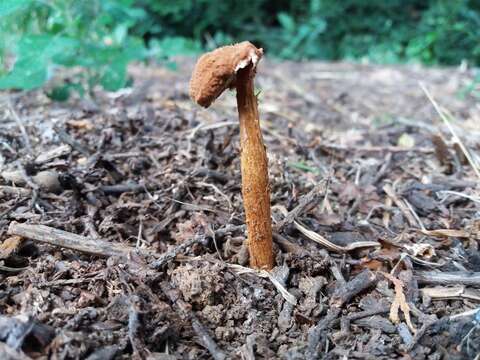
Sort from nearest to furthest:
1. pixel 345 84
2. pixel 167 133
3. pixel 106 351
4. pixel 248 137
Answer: pixel 106 351 < pixel 248 137 < pixel 167 133 < pixel 345 84

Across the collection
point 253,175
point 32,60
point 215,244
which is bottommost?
point 215,244

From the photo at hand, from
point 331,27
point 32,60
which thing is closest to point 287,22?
point 331,27

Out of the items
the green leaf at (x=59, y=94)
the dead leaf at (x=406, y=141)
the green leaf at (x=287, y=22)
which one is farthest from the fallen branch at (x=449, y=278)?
the green leaf at (x=287, y=22)

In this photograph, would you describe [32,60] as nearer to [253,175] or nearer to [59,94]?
[59,94]

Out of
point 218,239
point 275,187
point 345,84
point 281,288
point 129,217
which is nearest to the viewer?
point 281,288

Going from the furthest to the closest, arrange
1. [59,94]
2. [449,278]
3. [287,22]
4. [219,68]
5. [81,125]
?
1. [287,22]
2. [59,94]
3. [81,125]
4. [449,278]
5. [219,68]

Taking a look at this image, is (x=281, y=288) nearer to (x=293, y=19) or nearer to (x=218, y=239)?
(x=218, y=239)

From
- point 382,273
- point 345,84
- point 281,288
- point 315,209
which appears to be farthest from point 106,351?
point 345,84

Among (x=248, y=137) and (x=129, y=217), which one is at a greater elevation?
(x=248, y=137)
